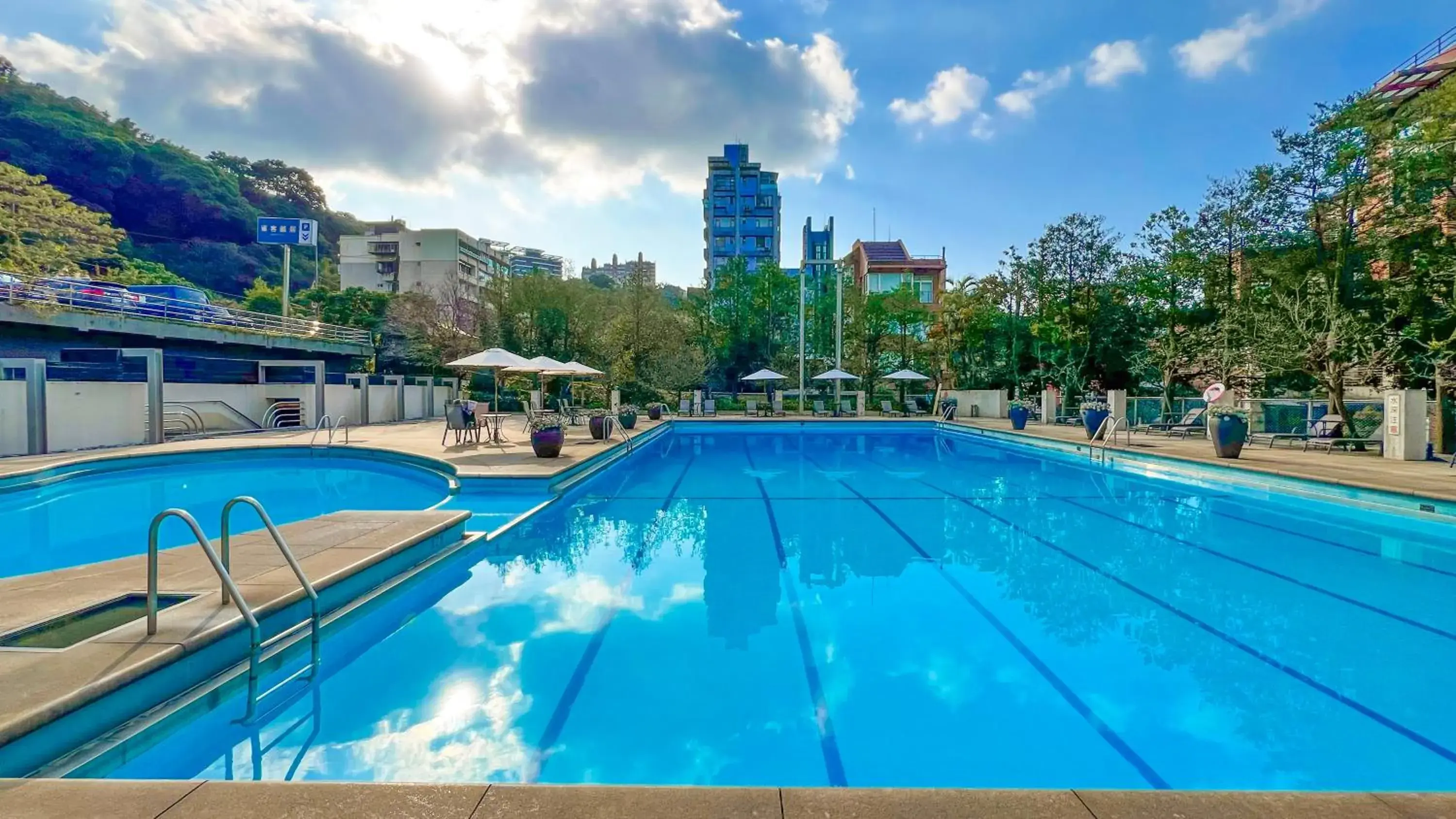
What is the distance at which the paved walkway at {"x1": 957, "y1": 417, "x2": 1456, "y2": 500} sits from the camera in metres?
7.65

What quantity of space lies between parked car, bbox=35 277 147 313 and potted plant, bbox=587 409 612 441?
1411 centimetres

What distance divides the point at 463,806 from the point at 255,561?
11.5 ft

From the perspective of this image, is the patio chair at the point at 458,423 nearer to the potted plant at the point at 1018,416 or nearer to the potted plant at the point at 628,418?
the potted plant at the point at 628,418

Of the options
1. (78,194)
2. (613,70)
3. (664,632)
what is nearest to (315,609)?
(664,632)

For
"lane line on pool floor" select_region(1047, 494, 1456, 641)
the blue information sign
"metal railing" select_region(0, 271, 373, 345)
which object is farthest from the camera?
the blue information sign

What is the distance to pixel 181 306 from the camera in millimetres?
19500

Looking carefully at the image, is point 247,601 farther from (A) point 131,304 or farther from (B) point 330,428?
(A) point 131,304

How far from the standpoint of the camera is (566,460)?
10.0m

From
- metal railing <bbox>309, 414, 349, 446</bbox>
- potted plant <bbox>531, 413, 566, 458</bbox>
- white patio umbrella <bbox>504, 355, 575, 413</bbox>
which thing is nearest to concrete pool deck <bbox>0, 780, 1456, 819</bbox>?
potted plant <bbox>531, 413, 566, 458</bbox>

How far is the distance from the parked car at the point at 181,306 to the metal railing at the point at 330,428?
5951 millimetres

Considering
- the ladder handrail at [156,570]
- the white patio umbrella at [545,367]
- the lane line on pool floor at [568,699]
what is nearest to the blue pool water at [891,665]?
the lane line on pool floor at [568,699]

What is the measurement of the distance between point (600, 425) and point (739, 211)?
5310cm

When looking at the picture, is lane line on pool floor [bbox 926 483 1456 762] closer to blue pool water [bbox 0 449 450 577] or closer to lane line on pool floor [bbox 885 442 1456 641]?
lane line on pool floor [bbox 885 442 1456 641]

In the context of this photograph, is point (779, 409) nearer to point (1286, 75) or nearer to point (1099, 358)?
point (1099, 358)
